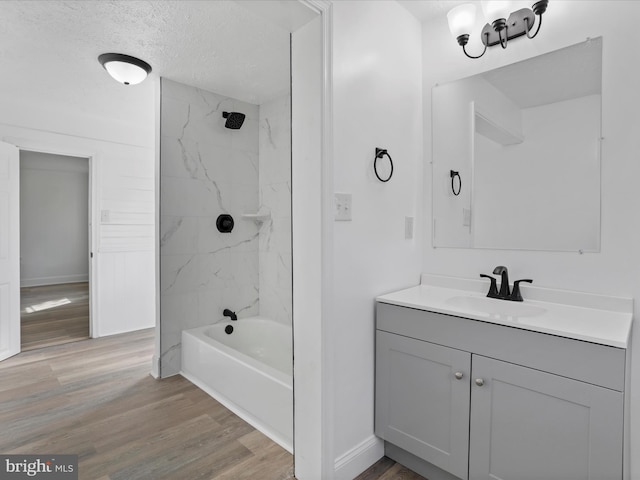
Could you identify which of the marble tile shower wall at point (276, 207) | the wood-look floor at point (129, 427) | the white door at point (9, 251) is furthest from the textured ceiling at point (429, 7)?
the white door at point (9, 251)

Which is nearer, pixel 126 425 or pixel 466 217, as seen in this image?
pixel 466 217

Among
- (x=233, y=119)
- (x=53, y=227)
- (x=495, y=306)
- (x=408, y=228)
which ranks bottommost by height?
(x=495, y=306)

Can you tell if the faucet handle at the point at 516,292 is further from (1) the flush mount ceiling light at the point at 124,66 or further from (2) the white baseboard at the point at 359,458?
(1) the flush mount ceiling light at the point at 124,66

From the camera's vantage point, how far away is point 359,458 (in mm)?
1729

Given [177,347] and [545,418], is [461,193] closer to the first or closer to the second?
[545,418]

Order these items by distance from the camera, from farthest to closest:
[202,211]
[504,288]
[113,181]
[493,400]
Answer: [113,181] < [202,211] < [504,288] < [493,400]

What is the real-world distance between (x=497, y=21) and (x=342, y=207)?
1.21 meters

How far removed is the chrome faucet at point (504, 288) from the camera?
1799 mm

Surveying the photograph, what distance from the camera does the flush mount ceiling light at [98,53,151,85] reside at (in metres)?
2.43

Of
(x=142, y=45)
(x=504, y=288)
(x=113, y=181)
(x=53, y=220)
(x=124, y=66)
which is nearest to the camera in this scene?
(x=504, y=288)

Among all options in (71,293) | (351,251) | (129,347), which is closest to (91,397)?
(129,347)

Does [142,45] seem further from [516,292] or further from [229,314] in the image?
[516,292]

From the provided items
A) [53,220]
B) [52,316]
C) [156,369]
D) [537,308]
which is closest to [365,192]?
[537,308]

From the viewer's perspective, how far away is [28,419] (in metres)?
2.25
